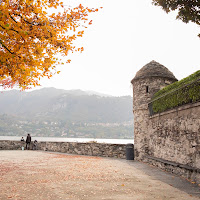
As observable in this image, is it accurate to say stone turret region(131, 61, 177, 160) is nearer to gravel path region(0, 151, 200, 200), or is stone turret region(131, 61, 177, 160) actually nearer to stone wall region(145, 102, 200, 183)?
stone wall region(145, 102, 200, 183)

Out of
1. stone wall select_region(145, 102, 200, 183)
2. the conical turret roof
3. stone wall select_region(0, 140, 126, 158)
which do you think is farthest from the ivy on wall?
stone wall select_region(0, 140, 126, 158)

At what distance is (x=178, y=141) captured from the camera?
10047 millimetres

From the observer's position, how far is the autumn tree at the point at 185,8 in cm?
823

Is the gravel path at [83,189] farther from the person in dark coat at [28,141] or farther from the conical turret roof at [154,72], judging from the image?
the person in dark coat at [28,141]

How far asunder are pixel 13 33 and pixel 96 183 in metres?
6.05

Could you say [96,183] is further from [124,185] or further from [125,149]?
[125,149]

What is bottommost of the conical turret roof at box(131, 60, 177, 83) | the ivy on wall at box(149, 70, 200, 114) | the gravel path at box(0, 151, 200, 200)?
the gravel path at box(0, 151, 200, 200)

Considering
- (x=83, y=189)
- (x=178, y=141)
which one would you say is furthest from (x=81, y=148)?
(x=83, y=189)

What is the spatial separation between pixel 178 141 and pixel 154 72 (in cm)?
719

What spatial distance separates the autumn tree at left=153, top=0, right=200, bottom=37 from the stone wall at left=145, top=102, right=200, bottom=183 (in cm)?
360

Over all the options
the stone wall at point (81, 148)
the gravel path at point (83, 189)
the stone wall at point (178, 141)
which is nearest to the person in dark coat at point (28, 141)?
the stone wall at point (81, 148)

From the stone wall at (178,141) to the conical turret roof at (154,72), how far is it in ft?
12.1

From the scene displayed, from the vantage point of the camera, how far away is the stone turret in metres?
15.3

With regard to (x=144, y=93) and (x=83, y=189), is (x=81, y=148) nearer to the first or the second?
(x=144, y=93)
